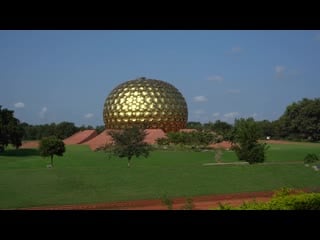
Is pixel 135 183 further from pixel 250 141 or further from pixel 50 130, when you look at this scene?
pixel 50 130

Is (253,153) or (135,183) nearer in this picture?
(135,183)

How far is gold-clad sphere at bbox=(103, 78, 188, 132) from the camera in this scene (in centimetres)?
4641

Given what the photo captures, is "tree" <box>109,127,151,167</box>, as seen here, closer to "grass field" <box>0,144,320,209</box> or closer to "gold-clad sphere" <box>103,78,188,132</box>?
"grass field" <box>0,144,320,209</box>

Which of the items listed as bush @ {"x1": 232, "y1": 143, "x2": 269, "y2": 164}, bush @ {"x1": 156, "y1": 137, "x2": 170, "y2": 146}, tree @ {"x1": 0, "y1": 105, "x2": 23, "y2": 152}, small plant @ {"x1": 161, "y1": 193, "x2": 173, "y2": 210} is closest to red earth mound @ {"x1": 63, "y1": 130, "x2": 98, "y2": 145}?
bush @ {"x1": 156, "y1": 137, "x2": 170, "y2": 146}

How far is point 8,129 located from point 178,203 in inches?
844

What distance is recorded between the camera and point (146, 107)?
46.4 meters

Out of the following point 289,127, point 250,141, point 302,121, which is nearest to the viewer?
point 250,141

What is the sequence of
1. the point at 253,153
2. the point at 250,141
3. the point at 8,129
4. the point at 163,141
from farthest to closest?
the point at 163,141, the point at 8,129, the point at 250,141, the point at 253,153

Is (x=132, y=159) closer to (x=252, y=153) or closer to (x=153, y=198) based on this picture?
(x=252, y=153)

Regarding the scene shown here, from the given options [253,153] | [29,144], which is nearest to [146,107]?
[29,144]
